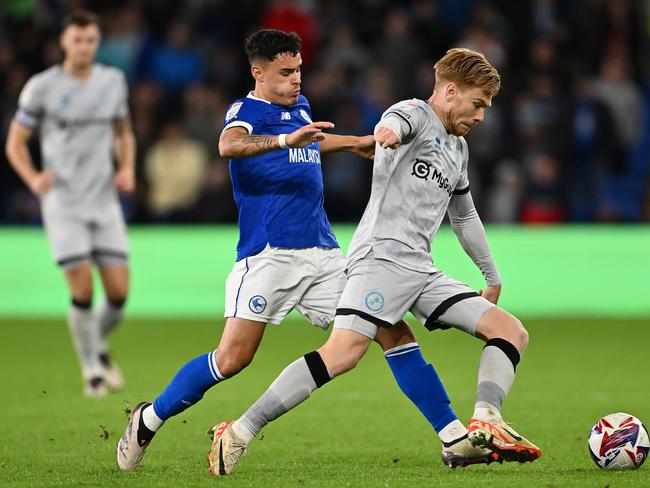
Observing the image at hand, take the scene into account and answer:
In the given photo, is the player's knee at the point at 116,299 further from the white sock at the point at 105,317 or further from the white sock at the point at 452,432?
the white sock at the point at 452,432

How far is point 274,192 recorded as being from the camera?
21.7 ft

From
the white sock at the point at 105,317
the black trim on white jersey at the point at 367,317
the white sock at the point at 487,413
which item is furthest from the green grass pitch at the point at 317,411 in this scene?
the black trim on white jersey at the point at 367,317

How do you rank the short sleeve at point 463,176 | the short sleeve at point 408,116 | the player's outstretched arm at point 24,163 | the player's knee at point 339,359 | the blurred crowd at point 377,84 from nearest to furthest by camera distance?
the short sleeve at point 408,116, the player's knee at point 339,359, the short sleeve at point 463,176, the player's outstretched arm at point 24,163, the blurred crowd at point 377,84

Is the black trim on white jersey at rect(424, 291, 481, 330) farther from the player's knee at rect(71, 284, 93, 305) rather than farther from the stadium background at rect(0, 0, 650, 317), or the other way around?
the stadium background at rect(0, 0, 650, 317)

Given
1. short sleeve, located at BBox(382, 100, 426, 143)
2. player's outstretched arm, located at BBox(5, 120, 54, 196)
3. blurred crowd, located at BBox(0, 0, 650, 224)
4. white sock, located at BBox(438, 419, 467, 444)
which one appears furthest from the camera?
blurred crowd, located at BBox(0, 0, 650, 224)

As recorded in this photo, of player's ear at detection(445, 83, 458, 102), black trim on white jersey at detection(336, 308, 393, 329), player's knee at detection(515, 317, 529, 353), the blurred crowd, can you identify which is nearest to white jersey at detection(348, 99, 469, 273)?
player's ear at detection(445, 83, 458, 102)

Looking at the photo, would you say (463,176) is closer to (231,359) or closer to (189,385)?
(231,359)

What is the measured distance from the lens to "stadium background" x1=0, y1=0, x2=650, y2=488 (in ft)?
42.0

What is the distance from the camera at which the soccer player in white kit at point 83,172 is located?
9.77m

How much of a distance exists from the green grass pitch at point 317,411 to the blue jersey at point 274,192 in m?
1.09

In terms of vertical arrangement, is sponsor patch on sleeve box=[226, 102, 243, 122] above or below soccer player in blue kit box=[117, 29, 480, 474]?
above

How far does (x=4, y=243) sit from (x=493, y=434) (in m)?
9.97

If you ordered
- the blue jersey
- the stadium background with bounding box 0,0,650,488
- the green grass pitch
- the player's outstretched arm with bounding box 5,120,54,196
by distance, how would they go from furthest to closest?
the stadium background with bounding box 0,0,650,488, the player's outstretched arm with bounding box 5,120,54,196, the blue jersey, the green grass pitch

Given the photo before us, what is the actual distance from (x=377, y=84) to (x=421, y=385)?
31.1 ft
